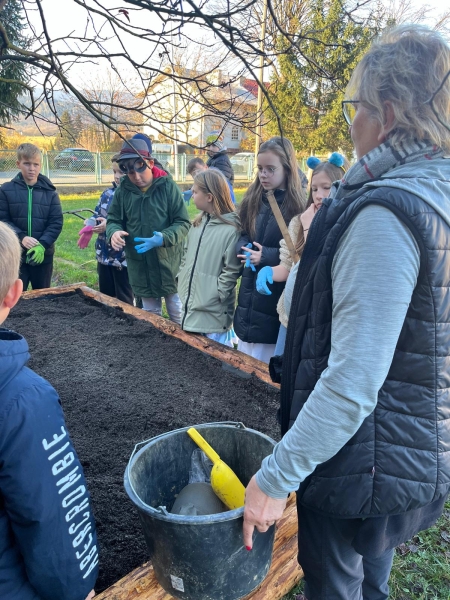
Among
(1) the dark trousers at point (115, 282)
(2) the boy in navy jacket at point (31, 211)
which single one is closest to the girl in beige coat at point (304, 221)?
(1) the dark trousers at point (115, 282)

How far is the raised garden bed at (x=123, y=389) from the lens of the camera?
1894 mm

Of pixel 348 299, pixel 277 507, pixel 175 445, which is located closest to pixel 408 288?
pixel 348 299

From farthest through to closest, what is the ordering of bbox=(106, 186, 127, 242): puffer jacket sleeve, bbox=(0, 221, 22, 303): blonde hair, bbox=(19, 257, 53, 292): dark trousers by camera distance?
bbox=(19, 257, 53, 292): dark trousers < bbox=(106, 186, 127, 242): puffer jacket sleeve < bbox=(0, 221, 22, 303): blonde hair

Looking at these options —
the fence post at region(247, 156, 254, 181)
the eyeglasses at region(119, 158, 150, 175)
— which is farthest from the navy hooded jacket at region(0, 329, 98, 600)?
the fence post at region(247, 156, 254, 181)

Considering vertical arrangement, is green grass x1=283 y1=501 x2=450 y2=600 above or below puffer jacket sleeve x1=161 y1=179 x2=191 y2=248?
below

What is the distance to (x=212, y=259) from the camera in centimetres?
310

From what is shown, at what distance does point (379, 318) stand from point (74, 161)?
17785 millimetres

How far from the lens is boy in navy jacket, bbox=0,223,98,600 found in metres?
Answer: 0.91

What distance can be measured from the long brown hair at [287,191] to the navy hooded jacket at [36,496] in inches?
84.7

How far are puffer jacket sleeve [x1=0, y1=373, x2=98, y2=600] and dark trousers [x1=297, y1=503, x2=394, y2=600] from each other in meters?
0.55

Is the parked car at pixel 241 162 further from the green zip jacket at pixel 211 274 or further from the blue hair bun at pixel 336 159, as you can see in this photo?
the blue hair bun at pixel 336 159

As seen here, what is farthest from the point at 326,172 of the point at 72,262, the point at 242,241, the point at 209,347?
the point at 72,262

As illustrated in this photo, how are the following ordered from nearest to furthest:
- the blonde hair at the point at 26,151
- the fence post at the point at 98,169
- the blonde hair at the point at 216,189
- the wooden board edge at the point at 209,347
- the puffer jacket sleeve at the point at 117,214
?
the wooden board edge at the point at 209,347
the blonde hair at the point at 216,189
the puffer jacket sleeve at the point at 117,214
the blonde hair at the point at 26,151
the fence post at the point at 98,169

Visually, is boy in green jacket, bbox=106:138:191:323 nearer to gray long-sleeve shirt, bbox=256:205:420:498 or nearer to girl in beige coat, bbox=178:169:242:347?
girl in beige coat, bbox=178:169:242:347
